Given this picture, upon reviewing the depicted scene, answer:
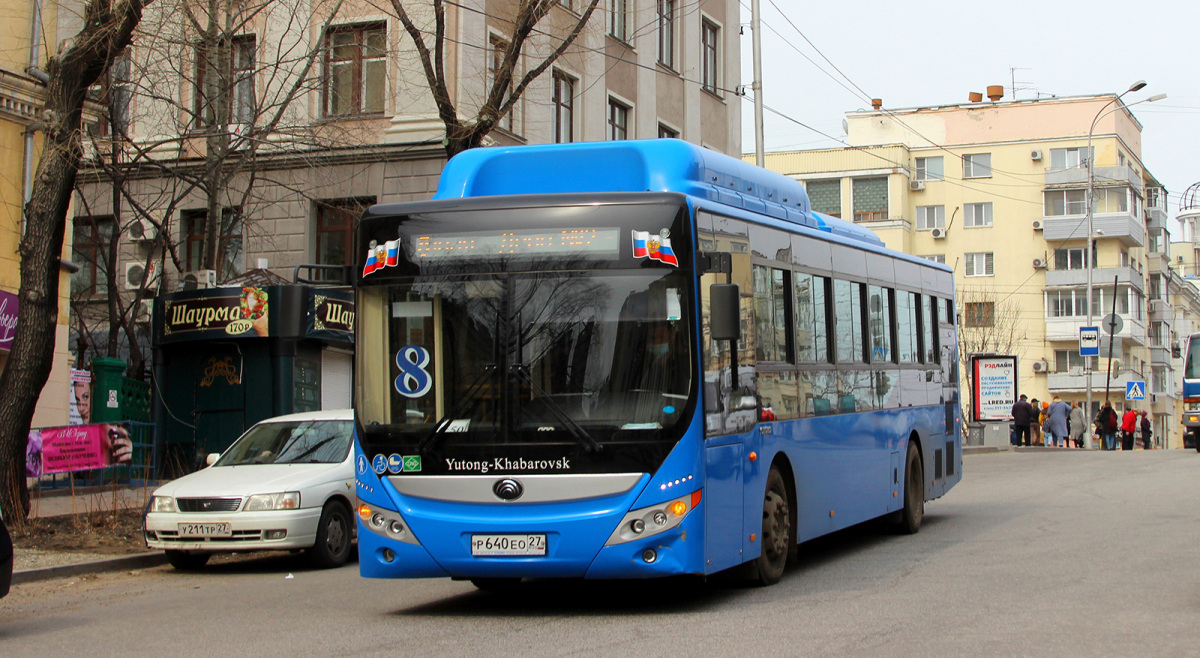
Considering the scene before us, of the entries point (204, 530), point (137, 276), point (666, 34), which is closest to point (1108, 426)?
point (666, 34)

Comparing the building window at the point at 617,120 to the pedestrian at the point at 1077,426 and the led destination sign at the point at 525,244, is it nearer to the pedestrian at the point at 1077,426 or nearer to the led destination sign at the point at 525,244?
the pedestrian at the point at 1077,426

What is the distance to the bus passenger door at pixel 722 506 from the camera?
9164mm

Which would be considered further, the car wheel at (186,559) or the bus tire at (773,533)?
the car wheel at (186,559)

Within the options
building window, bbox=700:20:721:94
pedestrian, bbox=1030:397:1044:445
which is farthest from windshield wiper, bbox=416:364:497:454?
pedestrian, bbox=1030:397:1044:445

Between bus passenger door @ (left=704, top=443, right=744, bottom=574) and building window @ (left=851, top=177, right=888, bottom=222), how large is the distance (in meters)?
67.6

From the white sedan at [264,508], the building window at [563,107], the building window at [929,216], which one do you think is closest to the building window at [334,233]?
the building window at [563,107]

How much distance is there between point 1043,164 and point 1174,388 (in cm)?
2297

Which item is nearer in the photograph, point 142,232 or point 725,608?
point 725,608

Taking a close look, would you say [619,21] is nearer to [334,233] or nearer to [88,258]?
[334,233]

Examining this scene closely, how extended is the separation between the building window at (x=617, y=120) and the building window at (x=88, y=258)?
11282 millimetres

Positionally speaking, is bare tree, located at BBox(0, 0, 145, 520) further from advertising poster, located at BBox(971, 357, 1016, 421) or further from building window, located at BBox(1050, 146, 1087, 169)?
building window, located at BBox(1050, 146, 1087, 169)

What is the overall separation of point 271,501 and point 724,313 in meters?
5.89

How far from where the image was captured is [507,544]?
899 cm

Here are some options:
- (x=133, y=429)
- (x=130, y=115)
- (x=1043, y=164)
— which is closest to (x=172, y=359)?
(x=133, y=429)
